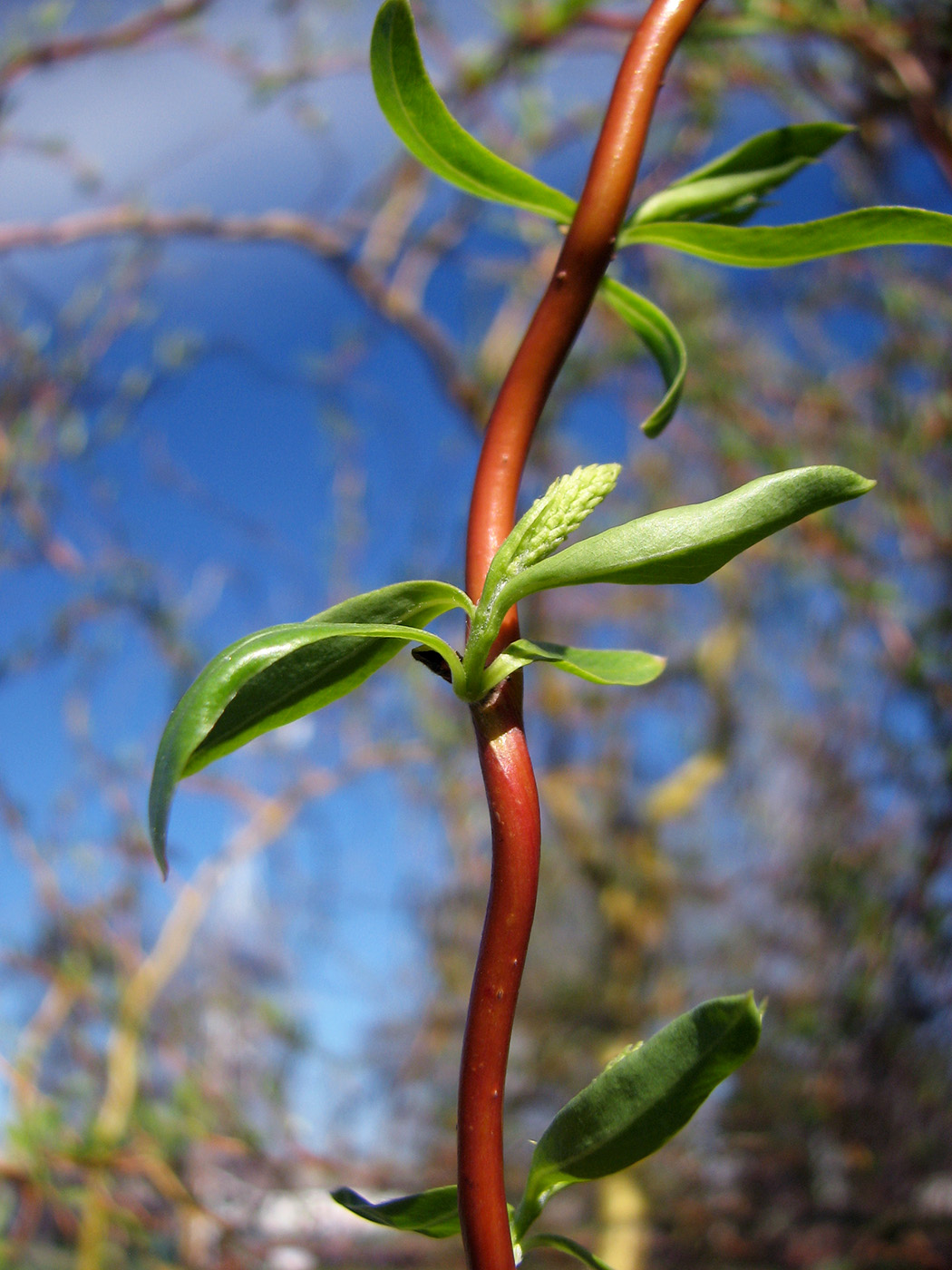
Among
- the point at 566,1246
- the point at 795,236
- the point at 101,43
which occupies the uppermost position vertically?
the point at 101,43

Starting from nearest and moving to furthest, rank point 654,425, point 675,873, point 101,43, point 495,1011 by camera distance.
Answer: point 495,1011 < point 654,425 < point 101,43 < point 675,873

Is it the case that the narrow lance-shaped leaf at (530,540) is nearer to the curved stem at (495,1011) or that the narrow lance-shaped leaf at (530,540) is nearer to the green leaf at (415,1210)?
the curved stem at (495,1011)

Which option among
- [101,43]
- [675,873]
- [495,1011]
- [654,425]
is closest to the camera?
[495,1011]

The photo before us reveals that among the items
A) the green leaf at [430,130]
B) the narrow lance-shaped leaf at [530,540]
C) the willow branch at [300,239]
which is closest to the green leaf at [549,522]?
the narrow lance-shaped leaf at [530,540]

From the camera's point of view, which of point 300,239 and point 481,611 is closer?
point 481,611

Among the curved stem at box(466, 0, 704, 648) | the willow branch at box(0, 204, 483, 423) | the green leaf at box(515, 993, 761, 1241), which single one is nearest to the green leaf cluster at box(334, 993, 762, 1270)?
the green leaf at box(515, 993, 761, 1241)

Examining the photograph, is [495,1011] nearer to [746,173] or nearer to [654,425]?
[654,425]

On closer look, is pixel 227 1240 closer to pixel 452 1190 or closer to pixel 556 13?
pixel 452 1190

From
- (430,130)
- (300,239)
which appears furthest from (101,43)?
(430,130)
